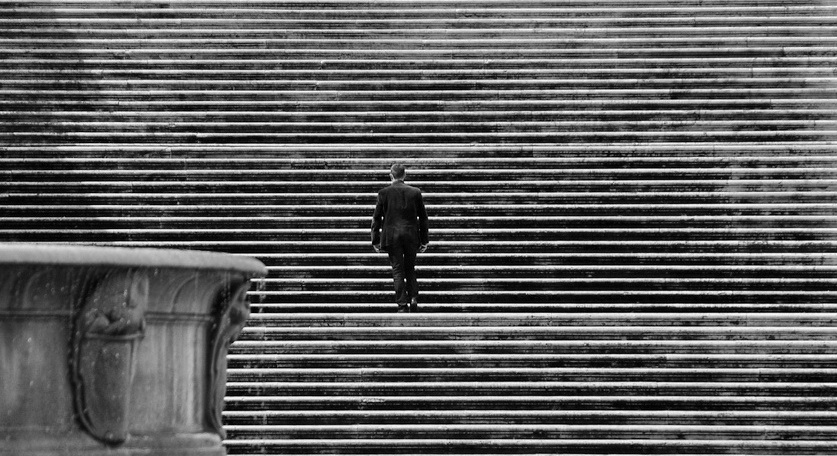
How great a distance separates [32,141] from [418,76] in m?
3.48

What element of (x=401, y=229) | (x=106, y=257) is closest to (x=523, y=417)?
(x=401, y=229)

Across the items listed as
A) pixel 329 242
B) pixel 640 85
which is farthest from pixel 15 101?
pixel 640 85

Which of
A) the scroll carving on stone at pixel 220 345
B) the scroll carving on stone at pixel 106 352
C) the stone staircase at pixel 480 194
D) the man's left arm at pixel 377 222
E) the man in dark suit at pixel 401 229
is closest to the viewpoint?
the scroll carving on stone at pixel 106 352

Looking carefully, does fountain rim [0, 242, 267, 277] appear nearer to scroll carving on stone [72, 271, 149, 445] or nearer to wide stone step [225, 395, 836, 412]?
scroll carving on stone [72, 271, 149, 445]

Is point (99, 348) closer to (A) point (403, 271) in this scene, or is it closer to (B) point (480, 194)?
(A) point (403, 271)

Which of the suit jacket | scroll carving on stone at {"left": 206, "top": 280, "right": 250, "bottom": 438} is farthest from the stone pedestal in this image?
the suit jacket

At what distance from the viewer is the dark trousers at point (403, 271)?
11.8 metres

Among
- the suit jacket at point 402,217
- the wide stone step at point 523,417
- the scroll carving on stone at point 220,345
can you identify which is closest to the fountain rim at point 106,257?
the scroll carving on stone at point 220,345

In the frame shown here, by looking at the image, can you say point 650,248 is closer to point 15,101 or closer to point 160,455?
point 15,101

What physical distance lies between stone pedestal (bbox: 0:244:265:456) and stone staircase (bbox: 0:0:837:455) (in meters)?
4.34

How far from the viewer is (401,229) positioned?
38.7 ft

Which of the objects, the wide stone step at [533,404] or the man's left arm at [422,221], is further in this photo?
the man's left arm at [422,221]

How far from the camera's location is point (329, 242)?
13.1 meters

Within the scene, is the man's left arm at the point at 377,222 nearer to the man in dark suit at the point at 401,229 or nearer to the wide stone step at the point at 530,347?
the man in dark suit at the point at 401,229
